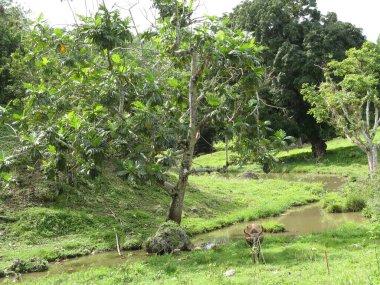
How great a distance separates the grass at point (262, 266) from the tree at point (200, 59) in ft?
10.1

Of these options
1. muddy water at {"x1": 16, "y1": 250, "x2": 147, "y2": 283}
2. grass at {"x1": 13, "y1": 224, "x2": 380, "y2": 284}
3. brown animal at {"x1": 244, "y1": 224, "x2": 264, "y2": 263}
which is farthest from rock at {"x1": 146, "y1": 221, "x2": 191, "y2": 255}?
brown animal at {"x1": 244, "y1": 224, "x2": 264, "y2": 263}

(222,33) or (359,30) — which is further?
(359,30)

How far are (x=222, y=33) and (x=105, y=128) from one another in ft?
14.2

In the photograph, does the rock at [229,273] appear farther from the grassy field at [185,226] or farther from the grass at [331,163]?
the grass at [331,163]

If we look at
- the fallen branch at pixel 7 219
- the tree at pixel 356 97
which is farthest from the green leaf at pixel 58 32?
the tree at pixel 356 97

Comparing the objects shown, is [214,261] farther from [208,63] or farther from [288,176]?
[288,176]

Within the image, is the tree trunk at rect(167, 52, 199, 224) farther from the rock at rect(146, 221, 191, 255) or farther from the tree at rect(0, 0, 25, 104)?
the tree at rect(0, 0, 25, 104)

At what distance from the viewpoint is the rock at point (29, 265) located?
11703 millimetres

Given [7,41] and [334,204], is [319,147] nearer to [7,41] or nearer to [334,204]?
[334,204]

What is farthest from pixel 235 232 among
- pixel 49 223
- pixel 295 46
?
pixel 295 46

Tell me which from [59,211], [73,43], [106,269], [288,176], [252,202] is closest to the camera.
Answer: [106,269]

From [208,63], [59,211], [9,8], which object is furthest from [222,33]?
[9,8]

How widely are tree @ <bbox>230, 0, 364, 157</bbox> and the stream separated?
1558 centimetres

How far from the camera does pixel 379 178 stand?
1795 centimetres
